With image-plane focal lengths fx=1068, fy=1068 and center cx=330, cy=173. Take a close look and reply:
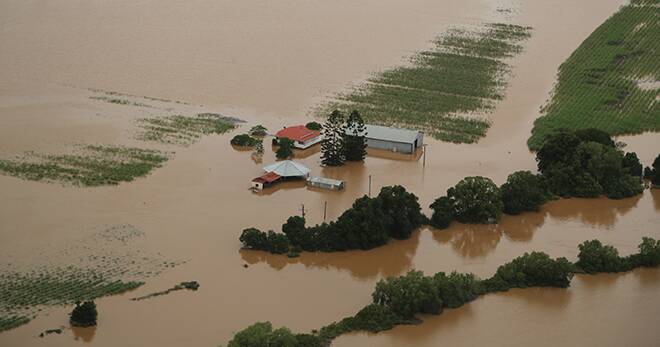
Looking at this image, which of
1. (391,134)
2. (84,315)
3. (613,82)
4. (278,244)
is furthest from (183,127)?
(613,82)

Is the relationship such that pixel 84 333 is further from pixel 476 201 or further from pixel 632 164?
pixel 632 164

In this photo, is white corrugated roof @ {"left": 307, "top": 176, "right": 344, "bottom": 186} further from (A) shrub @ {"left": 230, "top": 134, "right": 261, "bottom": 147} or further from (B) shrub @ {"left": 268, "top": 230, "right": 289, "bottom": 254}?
(B) shrub @ {"left": 268, "top": 230, "right": 289, "bottom": 254}

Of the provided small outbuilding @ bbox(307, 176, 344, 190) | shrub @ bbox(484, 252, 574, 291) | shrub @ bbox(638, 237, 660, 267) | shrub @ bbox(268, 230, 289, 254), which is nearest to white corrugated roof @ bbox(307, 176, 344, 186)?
small outbuilding @ bbox(307, 176, 344, 190)

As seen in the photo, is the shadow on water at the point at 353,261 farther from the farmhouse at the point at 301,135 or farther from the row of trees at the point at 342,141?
the farmhouse at the point at 301,135

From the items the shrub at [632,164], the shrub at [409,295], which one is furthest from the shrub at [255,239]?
the shrub at [632,164]

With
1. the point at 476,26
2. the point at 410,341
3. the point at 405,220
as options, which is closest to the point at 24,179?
the point at 405,220

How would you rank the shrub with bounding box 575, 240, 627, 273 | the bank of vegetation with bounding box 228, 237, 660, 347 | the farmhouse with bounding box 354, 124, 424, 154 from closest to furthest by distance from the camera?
the bank of vegetation with bounding box 228, 237, 660, 347 → the shrub with bounding box 575, 240, 627, 273 → the farmhouse with bounding box 354, 124, 424, 154

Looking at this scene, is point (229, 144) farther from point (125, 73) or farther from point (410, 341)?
point (410, 341)
